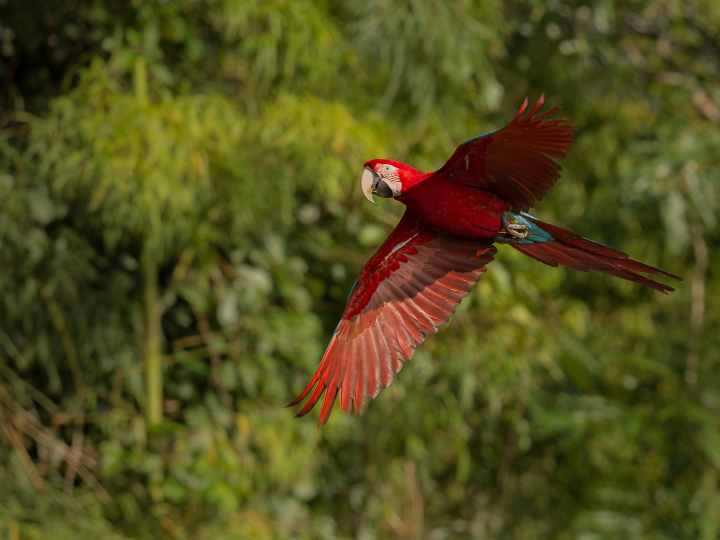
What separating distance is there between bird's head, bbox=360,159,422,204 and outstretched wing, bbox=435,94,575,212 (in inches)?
3.1

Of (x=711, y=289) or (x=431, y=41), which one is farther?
(x=711, y=289)

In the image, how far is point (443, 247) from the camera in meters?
1.54

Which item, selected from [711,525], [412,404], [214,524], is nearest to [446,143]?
[412,404]

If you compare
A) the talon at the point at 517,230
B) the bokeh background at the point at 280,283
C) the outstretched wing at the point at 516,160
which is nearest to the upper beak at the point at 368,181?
the outstretched wing at the point at 516,160

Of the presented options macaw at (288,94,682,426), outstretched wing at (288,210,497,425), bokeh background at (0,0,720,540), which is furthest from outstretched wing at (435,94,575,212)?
bokeh background at (0,0,720,540)

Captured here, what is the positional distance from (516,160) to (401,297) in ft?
1.19

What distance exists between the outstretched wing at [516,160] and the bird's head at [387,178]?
8 cm

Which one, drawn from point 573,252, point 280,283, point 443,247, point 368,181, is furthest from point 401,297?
point 280,283

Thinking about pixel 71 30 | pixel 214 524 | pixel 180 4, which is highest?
pixel 180 4

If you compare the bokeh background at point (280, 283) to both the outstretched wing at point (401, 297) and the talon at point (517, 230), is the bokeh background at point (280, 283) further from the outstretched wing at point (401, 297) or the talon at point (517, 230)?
the talon at point (517, 230)

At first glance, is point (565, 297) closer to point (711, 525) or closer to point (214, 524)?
point (711, 525)

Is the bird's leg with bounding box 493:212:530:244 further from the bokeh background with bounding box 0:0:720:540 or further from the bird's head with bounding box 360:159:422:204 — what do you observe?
the bokeh background with bounding box 0:0:720:540

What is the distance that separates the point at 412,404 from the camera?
2.58 metres

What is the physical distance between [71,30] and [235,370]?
1053mm
